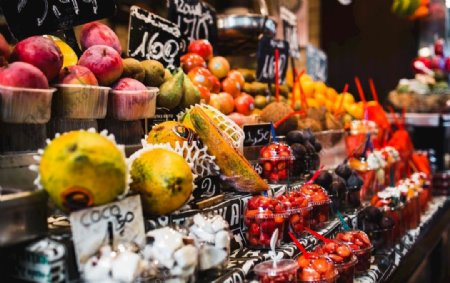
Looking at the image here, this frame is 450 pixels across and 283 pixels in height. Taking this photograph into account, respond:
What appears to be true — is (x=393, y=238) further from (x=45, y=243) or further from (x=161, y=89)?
(x=45, y=243)

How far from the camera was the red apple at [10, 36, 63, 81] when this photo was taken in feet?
4.88

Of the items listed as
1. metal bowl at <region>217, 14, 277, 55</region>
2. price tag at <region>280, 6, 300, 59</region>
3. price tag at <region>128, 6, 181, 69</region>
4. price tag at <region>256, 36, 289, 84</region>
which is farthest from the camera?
price tag at <region>280, 6, 300, 59</region>

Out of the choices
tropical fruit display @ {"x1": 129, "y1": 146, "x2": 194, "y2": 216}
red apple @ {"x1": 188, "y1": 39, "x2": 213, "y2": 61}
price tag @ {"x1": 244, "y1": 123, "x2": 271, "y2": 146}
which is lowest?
tropical fruit display @ {"x1": 129, "y1": 146, "x2": 194, "y2": 216}

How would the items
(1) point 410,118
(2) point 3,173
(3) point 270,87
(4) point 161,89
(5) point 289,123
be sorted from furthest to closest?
(1) point 410,118 < (3) point 270,87 < (5) point 289,123 < (4) point 161,89 < (2) point 3,173

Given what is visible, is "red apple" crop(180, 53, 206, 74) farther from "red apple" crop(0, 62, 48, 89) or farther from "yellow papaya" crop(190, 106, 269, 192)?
"red apple" crop(0, 62, 48, 89)

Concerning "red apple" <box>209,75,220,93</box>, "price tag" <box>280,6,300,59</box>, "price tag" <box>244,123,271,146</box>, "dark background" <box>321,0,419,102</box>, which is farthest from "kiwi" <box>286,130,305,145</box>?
"dark background" <box>321,0,419,102</box>

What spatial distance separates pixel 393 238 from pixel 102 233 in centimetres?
194

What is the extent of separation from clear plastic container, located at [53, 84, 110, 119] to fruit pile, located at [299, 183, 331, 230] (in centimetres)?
96

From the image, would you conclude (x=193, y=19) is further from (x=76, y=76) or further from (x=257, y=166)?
(x=76, y=76)

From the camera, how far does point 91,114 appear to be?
1.64m

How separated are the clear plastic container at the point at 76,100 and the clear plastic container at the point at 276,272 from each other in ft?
Answer: 2.50

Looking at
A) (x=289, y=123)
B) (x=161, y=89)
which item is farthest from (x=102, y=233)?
(x=289, y=123)

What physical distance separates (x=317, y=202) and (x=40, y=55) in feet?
4.13

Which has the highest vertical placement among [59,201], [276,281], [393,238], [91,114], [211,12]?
[211,12]
